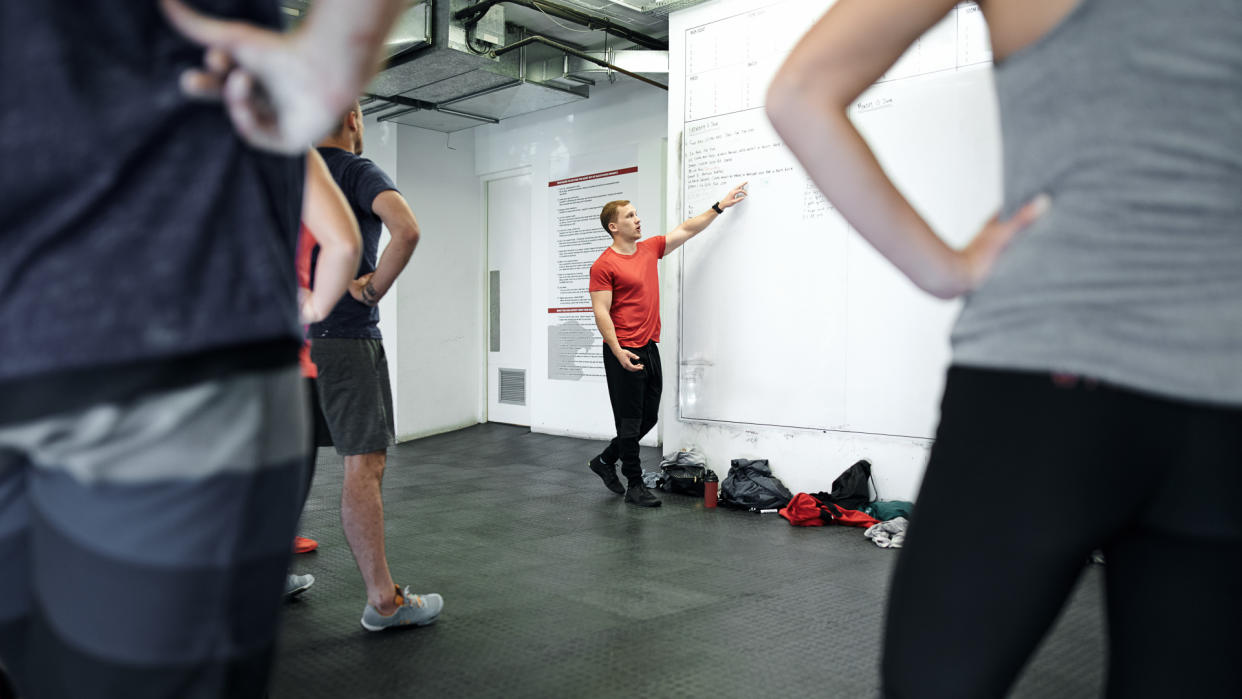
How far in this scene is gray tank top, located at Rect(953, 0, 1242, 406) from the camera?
0.61m

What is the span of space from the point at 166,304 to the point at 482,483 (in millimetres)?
4607

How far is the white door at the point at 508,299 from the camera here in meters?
7.50

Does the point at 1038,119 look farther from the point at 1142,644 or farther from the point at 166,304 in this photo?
the point at 166,304

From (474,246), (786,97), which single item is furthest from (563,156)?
(786,97)

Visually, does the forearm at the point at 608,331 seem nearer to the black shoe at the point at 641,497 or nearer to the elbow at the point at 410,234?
the black shoe at the point at 641,497

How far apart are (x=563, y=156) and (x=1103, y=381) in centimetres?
667

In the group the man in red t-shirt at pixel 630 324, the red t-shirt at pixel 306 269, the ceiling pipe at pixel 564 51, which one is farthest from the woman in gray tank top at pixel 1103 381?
the ceiling pipe at pixel 564 51

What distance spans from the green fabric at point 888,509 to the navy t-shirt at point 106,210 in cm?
374

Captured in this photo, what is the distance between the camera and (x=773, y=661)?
87.7 inches

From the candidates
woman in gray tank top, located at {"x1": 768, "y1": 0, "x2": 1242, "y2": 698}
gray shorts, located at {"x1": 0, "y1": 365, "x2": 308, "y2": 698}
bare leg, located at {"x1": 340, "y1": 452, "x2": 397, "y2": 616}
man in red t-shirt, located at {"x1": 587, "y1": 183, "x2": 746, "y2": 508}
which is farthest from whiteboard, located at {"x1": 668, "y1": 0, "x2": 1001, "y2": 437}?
gray shorts, located at {"x1": 0, "y1": 365, "x2": 308, "y2": 698}

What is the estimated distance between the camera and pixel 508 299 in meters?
7.66

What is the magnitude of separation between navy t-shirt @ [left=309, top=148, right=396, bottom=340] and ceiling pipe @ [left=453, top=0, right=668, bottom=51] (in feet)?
9.67

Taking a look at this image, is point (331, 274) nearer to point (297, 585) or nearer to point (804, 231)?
point (297, 585)

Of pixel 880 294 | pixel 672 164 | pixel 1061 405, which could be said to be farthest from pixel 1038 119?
pixel 672 164
